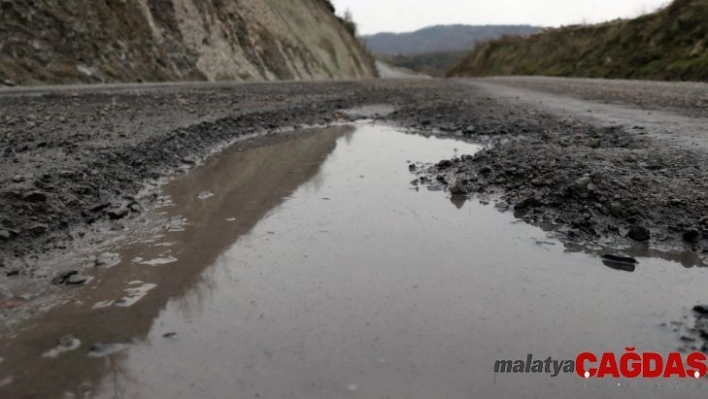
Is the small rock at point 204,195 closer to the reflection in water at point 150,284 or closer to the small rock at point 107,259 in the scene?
the reflection in water at point 150,284

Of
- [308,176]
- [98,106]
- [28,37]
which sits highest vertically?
[28,37]

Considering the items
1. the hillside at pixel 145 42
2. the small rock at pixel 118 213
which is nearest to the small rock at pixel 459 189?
the small rock at pixel 118 213

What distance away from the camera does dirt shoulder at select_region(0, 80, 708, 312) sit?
342 centimetres

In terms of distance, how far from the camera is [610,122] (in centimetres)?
742

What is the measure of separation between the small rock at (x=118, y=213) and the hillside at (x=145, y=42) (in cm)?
1263

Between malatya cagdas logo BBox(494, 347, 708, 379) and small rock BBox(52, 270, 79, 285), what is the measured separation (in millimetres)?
2271

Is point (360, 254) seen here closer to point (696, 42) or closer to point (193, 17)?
point (193, 17)

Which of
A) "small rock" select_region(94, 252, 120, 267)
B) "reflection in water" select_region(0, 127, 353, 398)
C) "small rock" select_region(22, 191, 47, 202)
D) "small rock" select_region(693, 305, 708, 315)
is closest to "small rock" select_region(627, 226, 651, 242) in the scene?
"small rock" select_region(693, 305, 708, 315)

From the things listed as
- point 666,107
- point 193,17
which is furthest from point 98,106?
point 193,17

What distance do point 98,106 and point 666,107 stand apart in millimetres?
9371

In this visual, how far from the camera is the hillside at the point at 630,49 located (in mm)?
22203

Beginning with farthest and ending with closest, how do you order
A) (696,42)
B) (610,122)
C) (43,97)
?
(696,42) → (43,97) → (610,122)

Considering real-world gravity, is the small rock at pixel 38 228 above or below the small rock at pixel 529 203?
above

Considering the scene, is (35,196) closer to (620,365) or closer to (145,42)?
(620,365)
